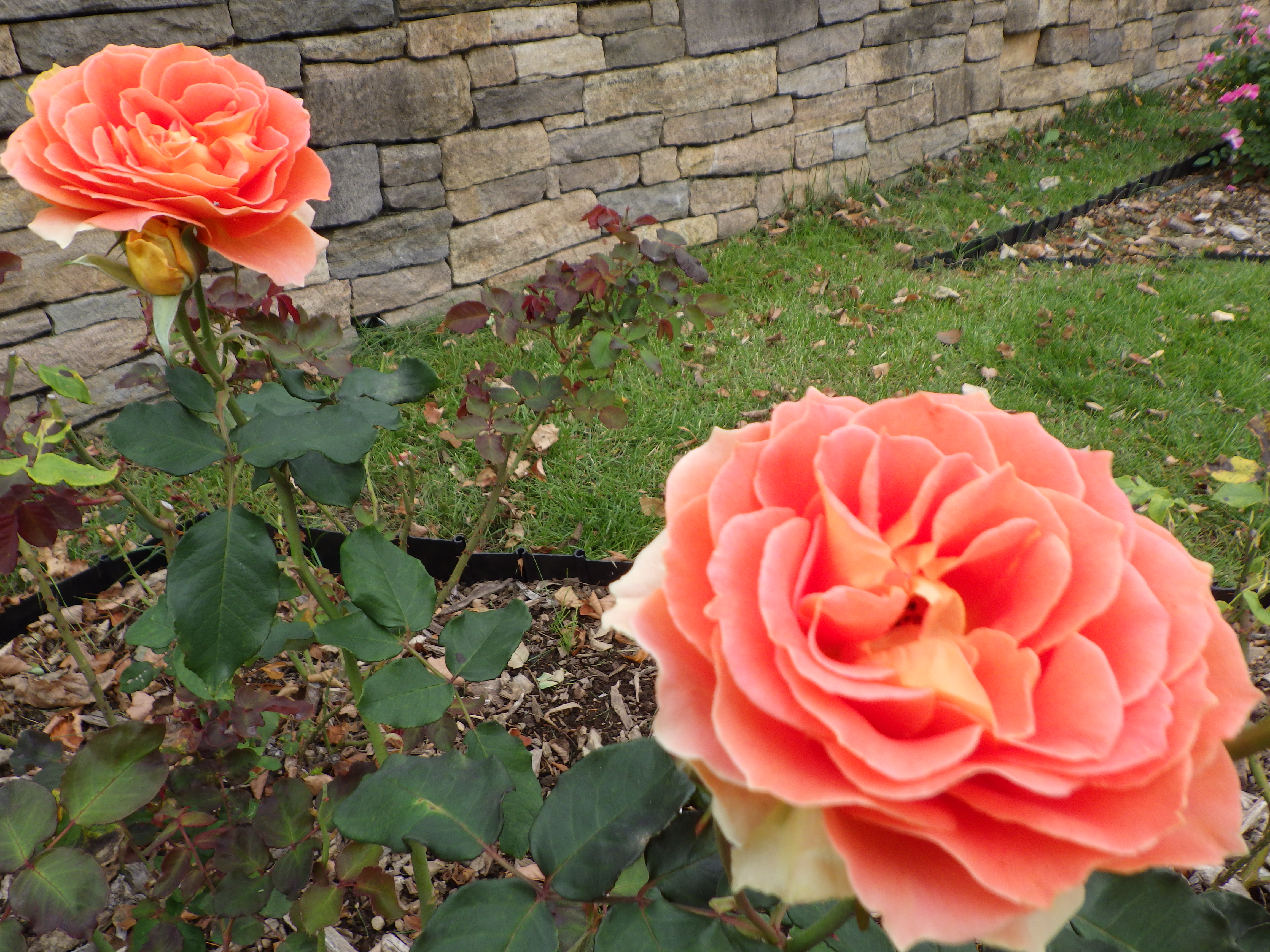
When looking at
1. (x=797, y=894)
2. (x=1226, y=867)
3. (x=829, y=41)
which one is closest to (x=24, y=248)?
(x=797, y=894)

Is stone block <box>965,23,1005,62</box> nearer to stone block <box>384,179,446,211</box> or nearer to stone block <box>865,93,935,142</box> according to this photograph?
stone block <box>865,93,935,142</box>

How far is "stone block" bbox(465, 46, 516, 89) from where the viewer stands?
3268mm

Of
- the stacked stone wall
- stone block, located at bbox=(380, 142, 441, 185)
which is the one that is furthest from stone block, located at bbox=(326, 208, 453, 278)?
stone block, located at bbox=(380, 142, 441, 185)

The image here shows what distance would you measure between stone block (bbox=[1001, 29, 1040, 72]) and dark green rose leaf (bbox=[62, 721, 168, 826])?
6.27 meters

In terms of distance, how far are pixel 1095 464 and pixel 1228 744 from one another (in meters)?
0.21

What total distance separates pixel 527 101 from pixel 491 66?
0.21m

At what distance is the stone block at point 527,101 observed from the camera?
3.37 m


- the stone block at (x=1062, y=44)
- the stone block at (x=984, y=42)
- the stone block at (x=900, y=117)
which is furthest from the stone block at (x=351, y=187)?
the stone block at (x=1062, y=44)

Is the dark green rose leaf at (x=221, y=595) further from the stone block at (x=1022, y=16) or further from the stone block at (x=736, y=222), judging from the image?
the stone block at (x=1022, y=16)

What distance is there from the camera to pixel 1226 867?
1.34 metres

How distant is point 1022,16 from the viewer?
5.25m

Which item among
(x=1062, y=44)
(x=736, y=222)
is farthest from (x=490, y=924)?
(x=1062, y=44)

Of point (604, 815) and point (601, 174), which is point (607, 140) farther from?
point (604, 815)

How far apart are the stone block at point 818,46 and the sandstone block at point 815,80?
26mm
